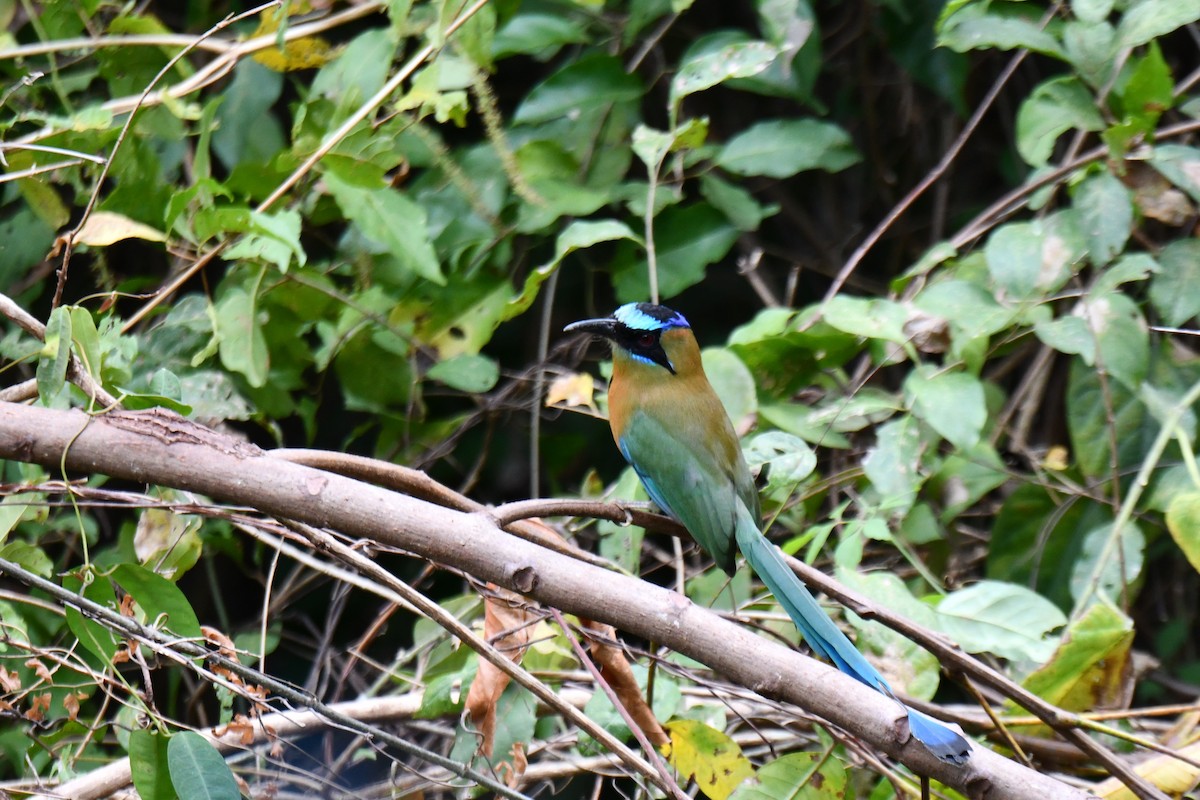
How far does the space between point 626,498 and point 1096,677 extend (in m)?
0.98

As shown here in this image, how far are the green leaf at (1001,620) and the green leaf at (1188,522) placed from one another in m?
0.26

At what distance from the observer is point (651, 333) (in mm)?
2617

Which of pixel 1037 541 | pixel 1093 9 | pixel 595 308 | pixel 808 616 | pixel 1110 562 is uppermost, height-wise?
pixel 1093 9

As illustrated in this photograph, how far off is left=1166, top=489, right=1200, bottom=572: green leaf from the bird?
0.65 metres

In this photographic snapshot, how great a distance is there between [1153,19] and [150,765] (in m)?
2.41

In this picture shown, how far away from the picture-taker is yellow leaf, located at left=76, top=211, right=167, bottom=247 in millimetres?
2324

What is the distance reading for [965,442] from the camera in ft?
7.92

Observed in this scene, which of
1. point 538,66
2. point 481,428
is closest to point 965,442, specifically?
point 481,428

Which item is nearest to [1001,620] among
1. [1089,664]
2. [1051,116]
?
[1089,664]

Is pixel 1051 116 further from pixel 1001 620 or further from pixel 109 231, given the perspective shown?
pixel 109 231

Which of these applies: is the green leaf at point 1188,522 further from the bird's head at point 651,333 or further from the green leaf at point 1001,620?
the bird's head at point 651,333

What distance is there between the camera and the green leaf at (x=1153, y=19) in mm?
2471

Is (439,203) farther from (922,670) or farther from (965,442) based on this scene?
(922,670)

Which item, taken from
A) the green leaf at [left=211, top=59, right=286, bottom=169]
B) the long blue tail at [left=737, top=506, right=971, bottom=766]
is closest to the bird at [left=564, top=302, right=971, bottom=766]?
the long blue tail at [left=737, top=506, right=971, bottom=766]
